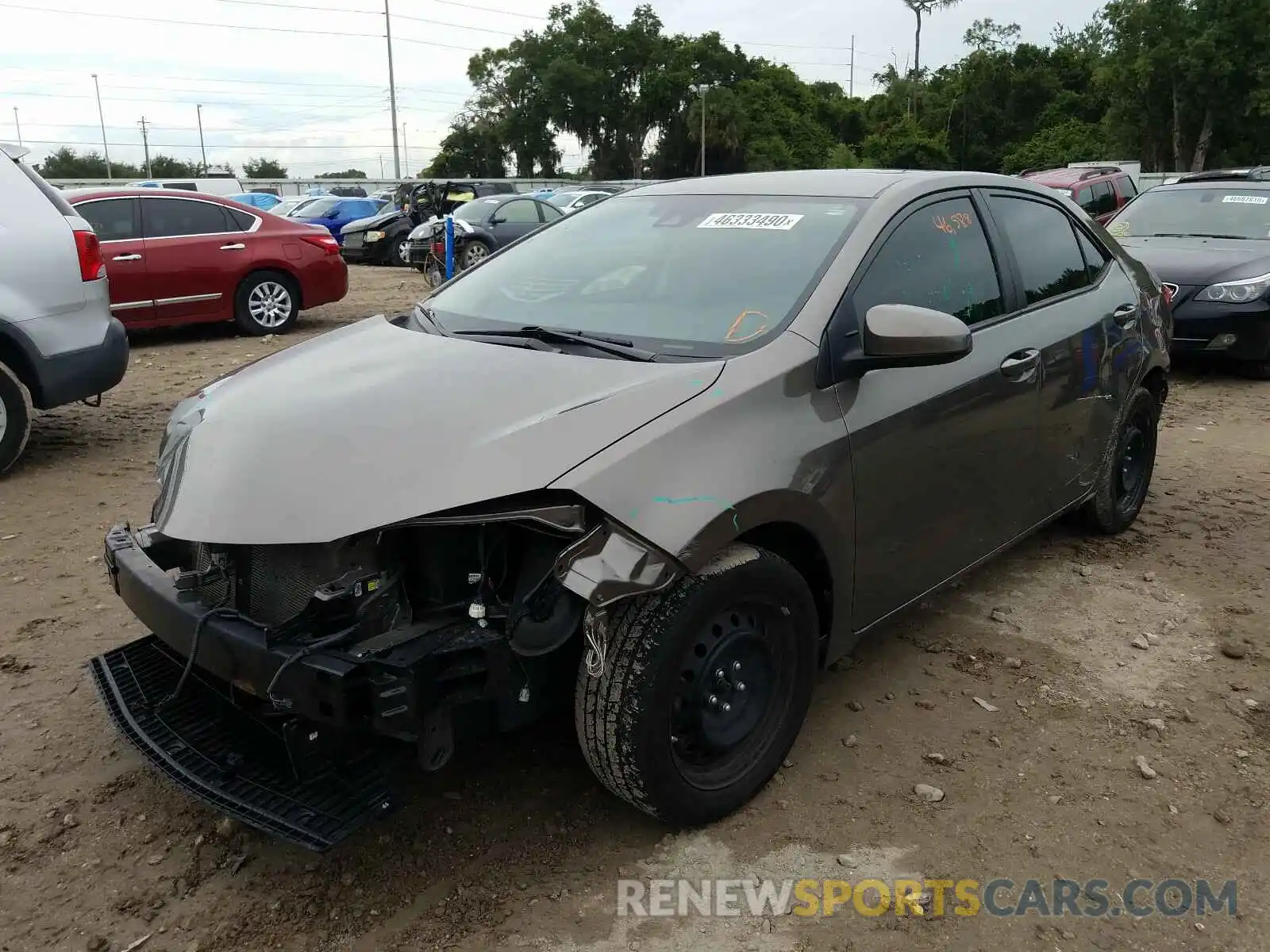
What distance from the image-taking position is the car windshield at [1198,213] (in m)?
9.01

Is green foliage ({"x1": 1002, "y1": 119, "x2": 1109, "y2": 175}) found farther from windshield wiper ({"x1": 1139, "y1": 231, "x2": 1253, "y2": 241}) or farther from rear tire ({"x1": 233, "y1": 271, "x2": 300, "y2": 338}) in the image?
rear tire ({"x1": 233, "y1": 271, "x2": 300, "y2": 338})

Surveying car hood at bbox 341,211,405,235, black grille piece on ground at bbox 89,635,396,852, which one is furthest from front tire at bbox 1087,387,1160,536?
car hood at bbox 341,211,405,235

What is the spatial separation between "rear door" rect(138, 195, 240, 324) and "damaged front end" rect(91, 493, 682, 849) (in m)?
8.13

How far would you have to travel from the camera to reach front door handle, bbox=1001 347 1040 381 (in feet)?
11.4

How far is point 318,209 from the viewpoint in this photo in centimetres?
2334

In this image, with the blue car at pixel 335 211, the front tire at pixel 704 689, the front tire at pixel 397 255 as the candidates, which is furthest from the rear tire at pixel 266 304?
the blue car at pixel 335 211

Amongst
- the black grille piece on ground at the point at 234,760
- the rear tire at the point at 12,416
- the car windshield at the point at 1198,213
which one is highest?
the car windshield at the point at 1198,213

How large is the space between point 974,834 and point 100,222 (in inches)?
373

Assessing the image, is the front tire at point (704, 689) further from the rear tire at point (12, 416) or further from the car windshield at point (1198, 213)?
the car windshield at point (1198, 213)

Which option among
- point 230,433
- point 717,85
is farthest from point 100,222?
point 717,85

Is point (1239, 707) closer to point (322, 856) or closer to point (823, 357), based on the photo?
point (823, 357)

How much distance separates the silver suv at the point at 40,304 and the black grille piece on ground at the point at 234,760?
353 centimetres

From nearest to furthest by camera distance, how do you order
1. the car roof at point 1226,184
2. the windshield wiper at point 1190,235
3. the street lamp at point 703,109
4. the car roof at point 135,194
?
the windshield wiper at point 1190,235, the car roof at point 1226,184, the car roof at point 135,194, the street lamp at point 703,109

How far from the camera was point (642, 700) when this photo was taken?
2332 mm
